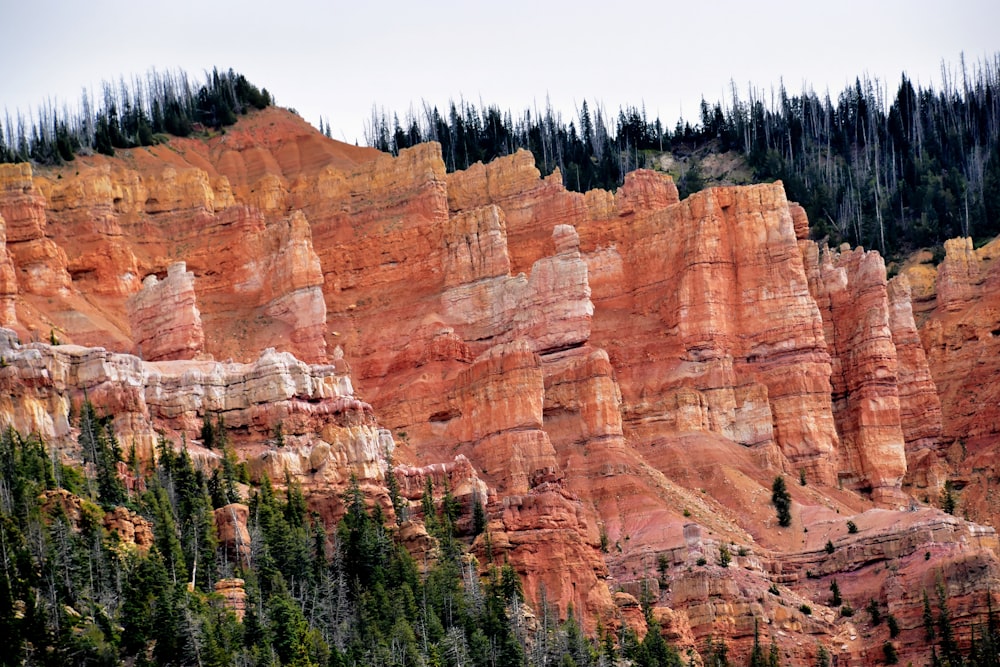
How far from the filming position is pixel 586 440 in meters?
143

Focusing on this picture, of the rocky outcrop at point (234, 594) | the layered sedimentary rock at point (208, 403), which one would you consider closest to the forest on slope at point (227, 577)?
the rocky outcrop at point (234, 594)

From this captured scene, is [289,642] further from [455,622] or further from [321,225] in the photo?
[321,225]

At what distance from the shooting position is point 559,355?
148250 millimetres

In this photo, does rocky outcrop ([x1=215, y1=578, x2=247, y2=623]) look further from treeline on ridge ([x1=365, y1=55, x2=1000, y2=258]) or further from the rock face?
treeline on ridge ([x1=365, y1=55, x2=1000, y2=258])

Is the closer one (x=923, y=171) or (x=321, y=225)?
(x=321, y=225)

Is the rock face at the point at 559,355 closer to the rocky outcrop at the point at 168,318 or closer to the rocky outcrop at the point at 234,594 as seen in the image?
the rocky outcrop at the point at 168,318

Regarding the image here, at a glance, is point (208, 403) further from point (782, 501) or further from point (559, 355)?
point (782, 501)

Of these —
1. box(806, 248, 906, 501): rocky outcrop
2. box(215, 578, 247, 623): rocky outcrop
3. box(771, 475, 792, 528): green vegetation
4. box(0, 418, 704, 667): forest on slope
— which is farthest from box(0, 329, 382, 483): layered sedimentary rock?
box(806, 248, 906, 501): rocky outcrop

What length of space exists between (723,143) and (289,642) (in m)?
105

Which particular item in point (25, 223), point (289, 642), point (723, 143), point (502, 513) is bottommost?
point (289, 642)

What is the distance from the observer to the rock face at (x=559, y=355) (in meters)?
128

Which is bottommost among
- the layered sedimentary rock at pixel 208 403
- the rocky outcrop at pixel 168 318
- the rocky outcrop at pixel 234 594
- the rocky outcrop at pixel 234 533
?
the rocky outcrop at pixel 234 594

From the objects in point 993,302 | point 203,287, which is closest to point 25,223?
point 203,287

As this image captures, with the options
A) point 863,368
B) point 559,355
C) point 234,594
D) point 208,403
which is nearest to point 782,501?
point 559,355
